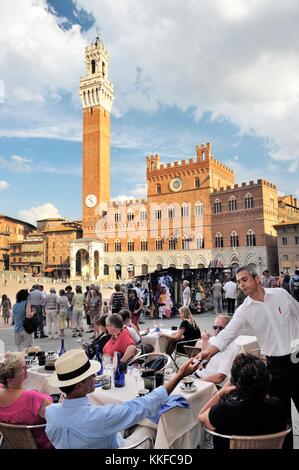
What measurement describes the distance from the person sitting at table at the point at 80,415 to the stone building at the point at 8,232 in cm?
6117

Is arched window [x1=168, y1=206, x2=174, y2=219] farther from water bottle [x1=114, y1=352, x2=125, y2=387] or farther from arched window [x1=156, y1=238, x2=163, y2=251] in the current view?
water bottle [x1=114, y1=352, x2=125, y2=387]

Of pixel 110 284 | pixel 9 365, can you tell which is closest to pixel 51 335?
pixel 9 365

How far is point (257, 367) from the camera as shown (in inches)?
81.1

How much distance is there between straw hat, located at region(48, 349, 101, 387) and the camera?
212cm

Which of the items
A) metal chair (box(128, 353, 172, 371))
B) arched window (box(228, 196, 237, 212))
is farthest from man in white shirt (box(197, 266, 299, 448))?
arched window (box(228, 196, 237, 212))

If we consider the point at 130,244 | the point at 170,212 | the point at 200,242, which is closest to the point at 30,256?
the point at 130,244

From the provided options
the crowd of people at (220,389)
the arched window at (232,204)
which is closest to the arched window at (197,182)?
the arched window at (232,204)

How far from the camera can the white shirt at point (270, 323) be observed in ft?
9.57

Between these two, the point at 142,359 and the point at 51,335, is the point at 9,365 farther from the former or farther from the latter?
the point at 51,335

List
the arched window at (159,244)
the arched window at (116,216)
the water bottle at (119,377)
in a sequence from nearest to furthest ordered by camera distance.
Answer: the water bottle at (119,377) < the arched window at (159,244) < the arched window at (116,216)

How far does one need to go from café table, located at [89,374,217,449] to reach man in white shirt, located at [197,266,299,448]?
0.46 metres

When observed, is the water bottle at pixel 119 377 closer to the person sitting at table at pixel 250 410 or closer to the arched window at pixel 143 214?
the person sitting at table at pixel 250 410
